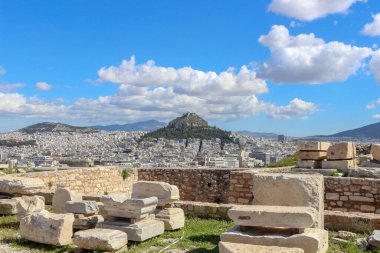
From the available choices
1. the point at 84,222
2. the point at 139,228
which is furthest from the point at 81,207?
the point at 139,228

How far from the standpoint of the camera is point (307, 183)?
822 cm

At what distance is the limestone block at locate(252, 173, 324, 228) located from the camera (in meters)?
8.20

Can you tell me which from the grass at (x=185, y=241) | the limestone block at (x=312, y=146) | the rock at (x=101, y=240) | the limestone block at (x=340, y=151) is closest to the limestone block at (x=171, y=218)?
the grass at (x=185, y=241)

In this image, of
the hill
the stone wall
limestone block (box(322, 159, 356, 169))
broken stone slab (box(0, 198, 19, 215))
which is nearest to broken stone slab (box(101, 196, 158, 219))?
broken stone slab (box(0, 198, 19, 215))

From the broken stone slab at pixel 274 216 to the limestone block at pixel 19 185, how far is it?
5.82m

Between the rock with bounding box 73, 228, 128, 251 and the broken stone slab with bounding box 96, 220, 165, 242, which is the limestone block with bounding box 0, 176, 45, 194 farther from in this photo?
the rock with bounding box 73, 228, 128, 251

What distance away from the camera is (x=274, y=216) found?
7008 millimetres

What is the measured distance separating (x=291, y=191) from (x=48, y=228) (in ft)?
14.5

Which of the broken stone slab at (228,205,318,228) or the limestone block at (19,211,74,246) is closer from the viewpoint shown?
the broken stone slab at (228,205,318,228)

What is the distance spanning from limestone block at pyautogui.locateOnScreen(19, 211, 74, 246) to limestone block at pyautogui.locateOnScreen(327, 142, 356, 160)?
32.6ft

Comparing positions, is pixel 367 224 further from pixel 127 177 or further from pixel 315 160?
pixel 127 177

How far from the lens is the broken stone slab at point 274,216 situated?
6.82 meters

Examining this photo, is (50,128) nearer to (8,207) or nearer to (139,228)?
(8,207)

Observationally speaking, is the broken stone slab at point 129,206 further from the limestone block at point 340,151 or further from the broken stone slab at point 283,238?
the limestone block at point 340,151
